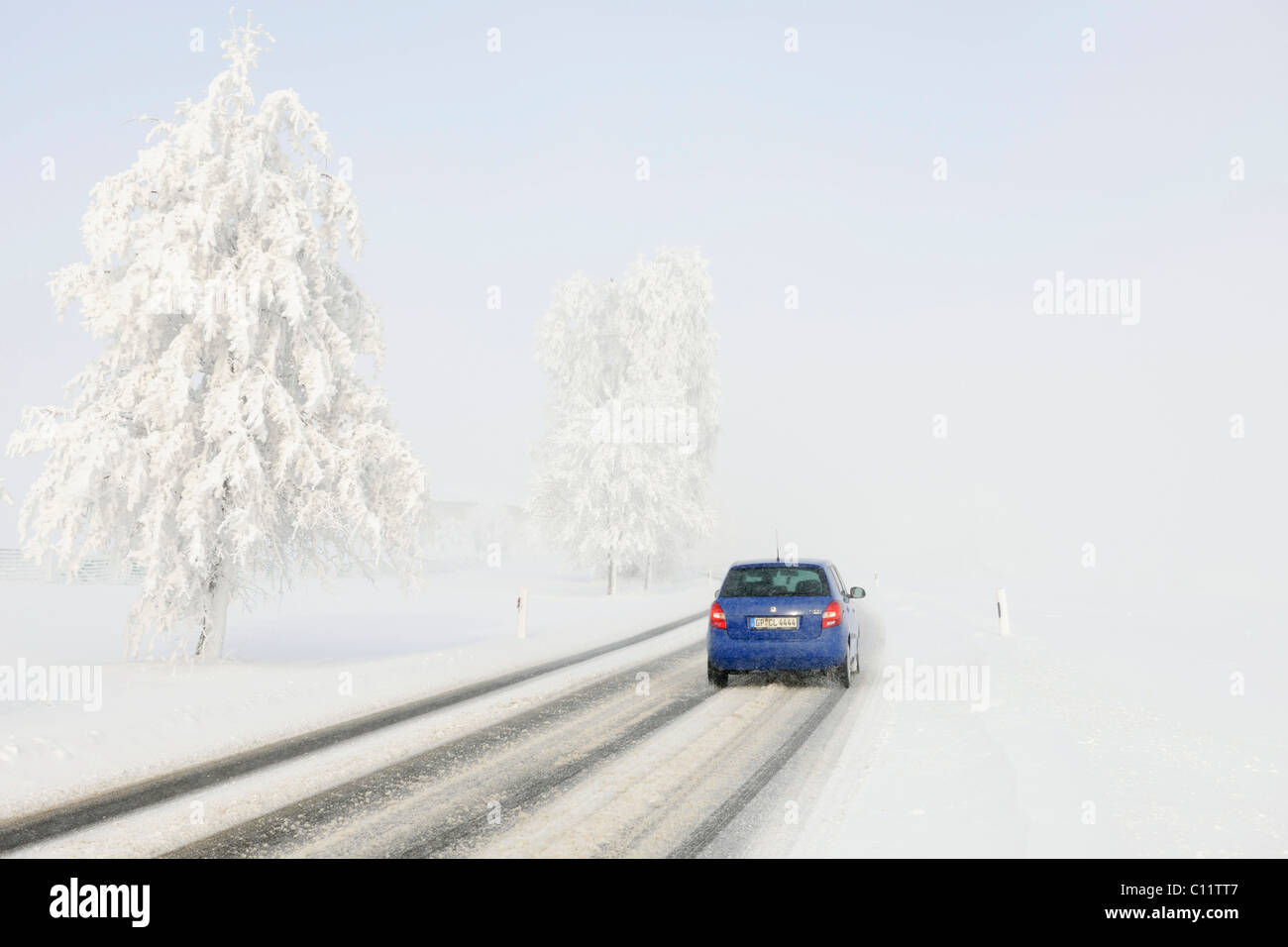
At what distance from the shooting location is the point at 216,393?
13.0 meters

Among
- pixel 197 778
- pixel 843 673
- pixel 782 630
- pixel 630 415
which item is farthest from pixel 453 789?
pixel 630 415

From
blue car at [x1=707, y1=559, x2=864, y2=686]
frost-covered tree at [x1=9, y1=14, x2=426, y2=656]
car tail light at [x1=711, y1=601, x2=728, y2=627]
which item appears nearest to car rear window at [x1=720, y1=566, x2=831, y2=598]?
blue car at [x1=707, y1=559, x2=864, y2=686]

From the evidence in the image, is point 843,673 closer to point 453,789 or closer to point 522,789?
point 522,789

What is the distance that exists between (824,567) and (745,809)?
663 centimetres

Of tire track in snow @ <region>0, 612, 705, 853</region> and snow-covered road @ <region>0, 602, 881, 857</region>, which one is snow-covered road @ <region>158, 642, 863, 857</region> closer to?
snow-covered road @ <region>0, 602, 881, 857</region>

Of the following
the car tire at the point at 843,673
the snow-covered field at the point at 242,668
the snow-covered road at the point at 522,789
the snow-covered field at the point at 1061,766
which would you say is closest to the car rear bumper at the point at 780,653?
the car tire at the point at 843,673

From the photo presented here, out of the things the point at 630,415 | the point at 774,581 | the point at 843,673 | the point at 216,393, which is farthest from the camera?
the point at 630,415

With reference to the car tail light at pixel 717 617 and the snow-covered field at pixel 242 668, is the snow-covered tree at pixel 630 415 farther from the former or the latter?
the car tail light at pixel 717 617

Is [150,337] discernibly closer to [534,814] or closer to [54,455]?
[54,455]

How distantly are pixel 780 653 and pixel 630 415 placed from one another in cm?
2569

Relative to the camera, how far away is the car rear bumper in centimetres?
1114

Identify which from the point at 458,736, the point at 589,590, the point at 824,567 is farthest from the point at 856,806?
the point at 589,590

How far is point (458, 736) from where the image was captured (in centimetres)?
844
